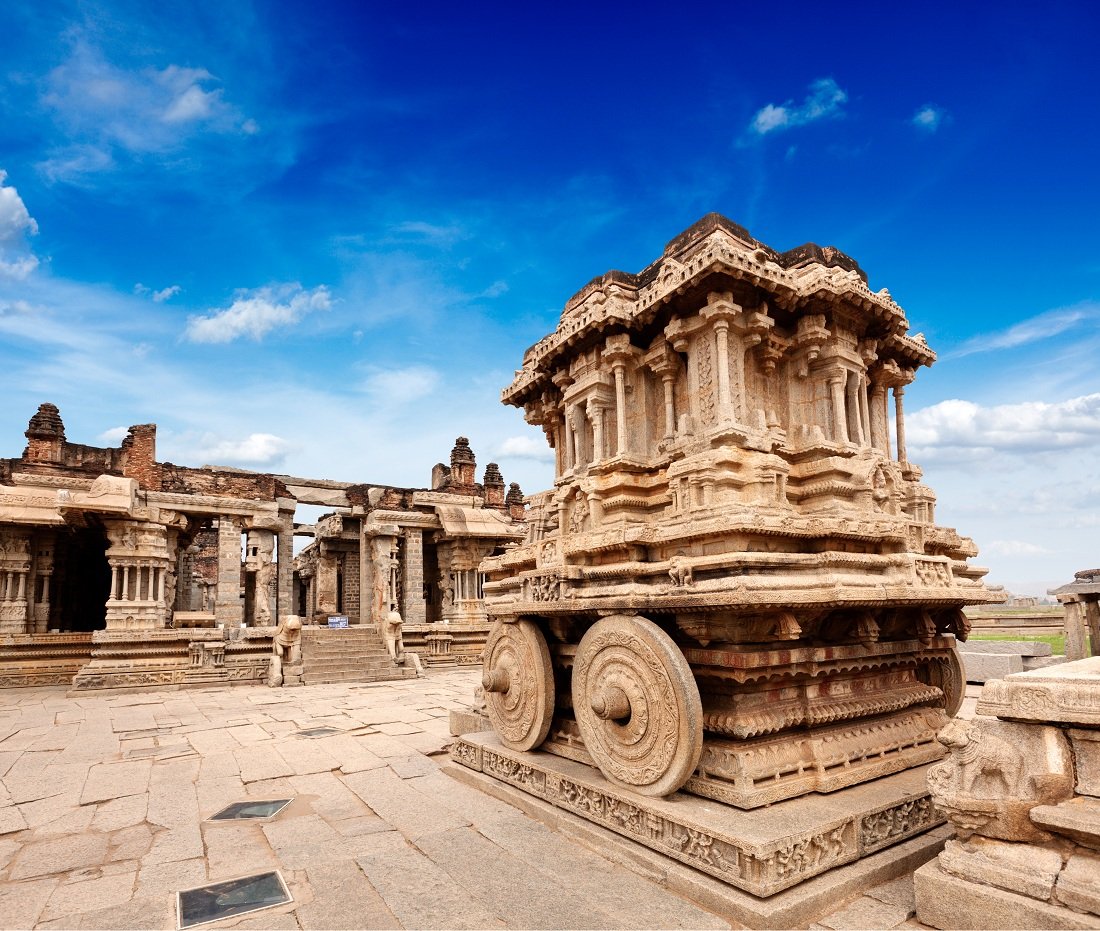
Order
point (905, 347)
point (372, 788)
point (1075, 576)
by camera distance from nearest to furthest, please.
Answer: point (372, 788) < point (905, 347) < point (1075, 576)

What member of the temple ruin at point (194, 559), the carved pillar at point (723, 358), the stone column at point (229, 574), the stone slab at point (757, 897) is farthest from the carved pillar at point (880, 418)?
the stone column at point (229, 574)

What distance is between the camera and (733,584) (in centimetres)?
404

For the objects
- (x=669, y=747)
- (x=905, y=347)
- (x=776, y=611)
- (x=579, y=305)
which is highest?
(x=579, y=305)

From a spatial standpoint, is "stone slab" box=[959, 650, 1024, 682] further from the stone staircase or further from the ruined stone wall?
the ruined stone wall

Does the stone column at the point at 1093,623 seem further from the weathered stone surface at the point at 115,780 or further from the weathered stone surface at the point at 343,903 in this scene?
the weathered stone surface at the point at 115,780

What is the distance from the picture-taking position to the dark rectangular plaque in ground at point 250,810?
5352 millimetres

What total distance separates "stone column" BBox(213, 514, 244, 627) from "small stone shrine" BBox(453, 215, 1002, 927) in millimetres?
14667

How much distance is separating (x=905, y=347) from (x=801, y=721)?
4.63m

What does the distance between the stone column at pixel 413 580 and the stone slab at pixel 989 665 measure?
52.5 feet

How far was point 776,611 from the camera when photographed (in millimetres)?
4180

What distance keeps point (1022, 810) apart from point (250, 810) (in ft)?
17.6

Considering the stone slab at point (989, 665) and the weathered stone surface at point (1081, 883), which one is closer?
the weathered stone surface at point (1081, 883)

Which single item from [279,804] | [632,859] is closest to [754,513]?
[632,859]

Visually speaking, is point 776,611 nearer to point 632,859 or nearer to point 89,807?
point 632,859
